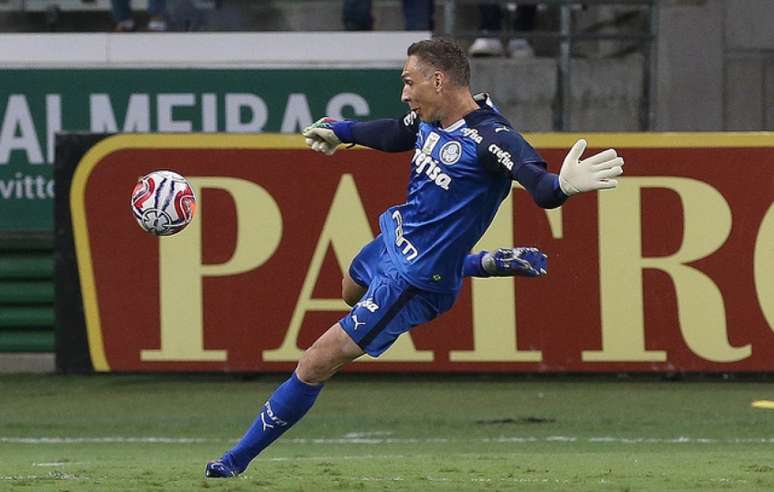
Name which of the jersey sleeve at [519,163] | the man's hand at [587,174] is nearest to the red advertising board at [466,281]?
the jersey sleeve at [519,163]

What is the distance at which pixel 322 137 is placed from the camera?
29.5ft

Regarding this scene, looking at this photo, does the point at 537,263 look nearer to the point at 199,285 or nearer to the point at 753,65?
the point at 199,285

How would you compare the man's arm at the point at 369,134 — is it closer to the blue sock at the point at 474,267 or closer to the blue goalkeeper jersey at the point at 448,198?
the blue goalkeeper jersey at the point at 448,198

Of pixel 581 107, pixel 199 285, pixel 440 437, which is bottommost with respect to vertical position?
pixel 440 437

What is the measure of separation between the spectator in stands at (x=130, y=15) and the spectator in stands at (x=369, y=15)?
1718 millimetres

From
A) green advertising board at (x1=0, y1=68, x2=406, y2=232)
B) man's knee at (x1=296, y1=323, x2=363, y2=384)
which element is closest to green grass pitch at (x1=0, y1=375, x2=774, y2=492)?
man's knee at (x1=296, y1=323, x2=363, y2=384)

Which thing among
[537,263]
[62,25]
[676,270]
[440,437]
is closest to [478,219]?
[537,263]

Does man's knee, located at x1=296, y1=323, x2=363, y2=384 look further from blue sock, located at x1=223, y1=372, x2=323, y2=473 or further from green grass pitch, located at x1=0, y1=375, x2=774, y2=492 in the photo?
green grass pitch, located at x1=0, y1=375, x2=774, y2=492

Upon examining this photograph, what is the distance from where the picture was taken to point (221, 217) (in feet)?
45.5

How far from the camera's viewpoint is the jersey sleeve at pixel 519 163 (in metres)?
7.50

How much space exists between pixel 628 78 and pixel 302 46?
309 centimetres

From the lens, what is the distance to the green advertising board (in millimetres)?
15086

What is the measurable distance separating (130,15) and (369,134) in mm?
7521

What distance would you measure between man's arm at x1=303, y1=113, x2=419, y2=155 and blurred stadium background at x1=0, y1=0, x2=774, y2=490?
1.73 meters
